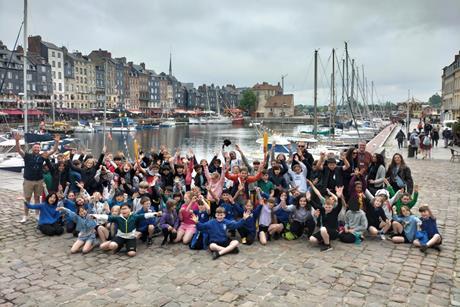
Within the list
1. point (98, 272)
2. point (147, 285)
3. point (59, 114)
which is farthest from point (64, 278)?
point (59, 114)

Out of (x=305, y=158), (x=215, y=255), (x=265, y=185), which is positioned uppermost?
(x=305, y=158)

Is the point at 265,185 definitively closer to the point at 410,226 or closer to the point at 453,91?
the point at 410,226

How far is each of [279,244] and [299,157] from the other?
3436 millimetres

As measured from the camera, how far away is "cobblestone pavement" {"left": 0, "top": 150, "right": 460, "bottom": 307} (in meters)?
6.31

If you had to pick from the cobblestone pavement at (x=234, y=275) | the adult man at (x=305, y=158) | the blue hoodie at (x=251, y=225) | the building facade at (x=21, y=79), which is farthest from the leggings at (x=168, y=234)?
the building facade at (x=21, y=79)

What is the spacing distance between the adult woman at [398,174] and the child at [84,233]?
7656 millimetres

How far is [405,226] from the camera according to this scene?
897 cm

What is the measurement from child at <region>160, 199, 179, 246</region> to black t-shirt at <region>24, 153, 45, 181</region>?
3.84 m

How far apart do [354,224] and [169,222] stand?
14.1 ft

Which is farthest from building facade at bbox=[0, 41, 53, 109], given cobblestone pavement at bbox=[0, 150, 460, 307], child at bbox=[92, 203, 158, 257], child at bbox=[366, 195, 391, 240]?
child at bbox=[366, 195, 391, 240]

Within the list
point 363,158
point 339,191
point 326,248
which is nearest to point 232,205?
point 326,248

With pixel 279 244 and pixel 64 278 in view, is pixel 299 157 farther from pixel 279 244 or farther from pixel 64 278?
pixel 64 278

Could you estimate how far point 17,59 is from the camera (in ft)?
273

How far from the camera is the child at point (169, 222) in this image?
908 cm
